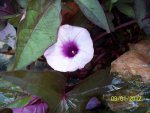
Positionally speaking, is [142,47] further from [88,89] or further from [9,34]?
[9,34]

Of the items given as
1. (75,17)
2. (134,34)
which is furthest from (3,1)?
(134,34)

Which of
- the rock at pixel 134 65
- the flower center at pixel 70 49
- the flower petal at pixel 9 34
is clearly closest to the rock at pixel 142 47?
the rock at pixel 134 65

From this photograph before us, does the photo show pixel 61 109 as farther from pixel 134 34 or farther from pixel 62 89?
pixel 134 34

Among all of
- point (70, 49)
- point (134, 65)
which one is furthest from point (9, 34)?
point (134, 65)

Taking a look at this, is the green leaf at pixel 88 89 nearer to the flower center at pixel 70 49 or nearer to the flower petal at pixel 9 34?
the flower center at pixel 70 49

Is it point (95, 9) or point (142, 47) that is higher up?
point (95, 9)
